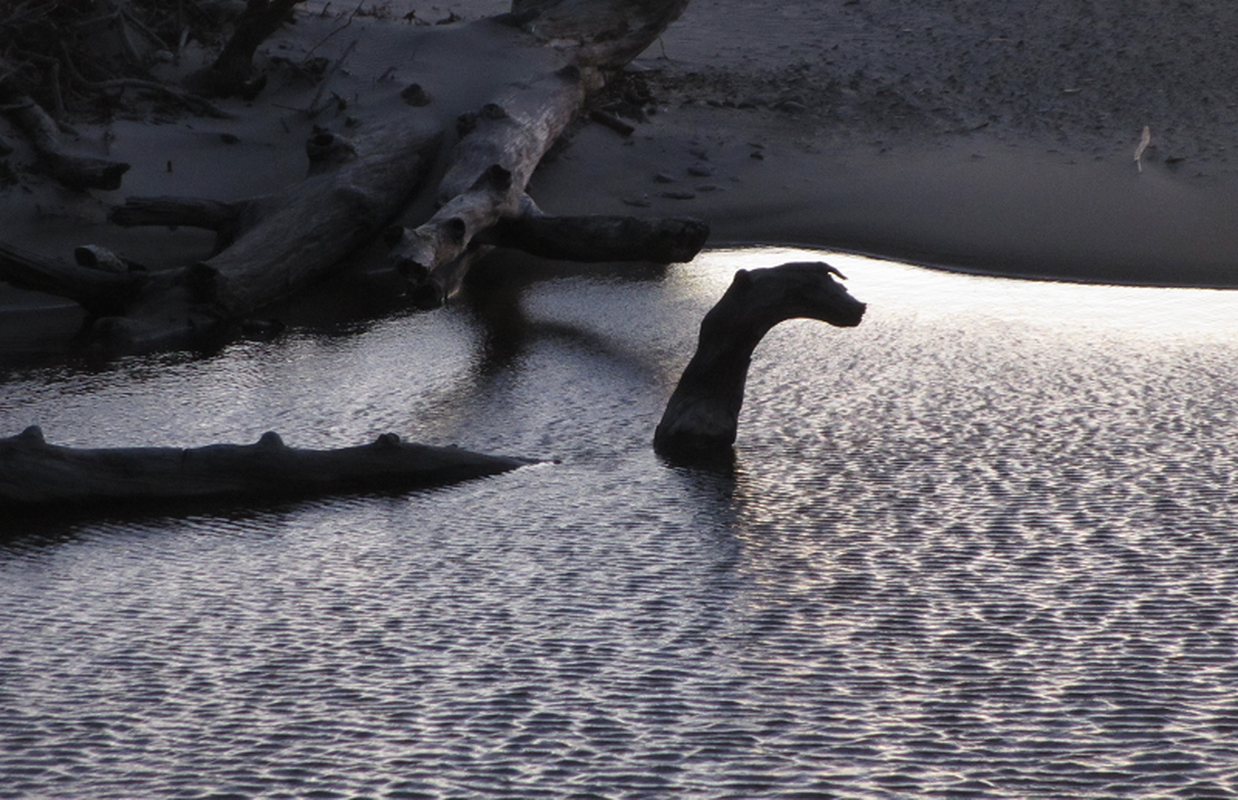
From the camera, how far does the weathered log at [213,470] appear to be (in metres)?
3.17

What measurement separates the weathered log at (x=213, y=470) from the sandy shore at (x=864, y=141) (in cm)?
350

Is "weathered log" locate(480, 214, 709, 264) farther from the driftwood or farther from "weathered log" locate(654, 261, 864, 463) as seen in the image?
"weathered log" locate(654, 261, 864, 463)

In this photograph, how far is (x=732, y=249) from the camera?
7551 millimetres

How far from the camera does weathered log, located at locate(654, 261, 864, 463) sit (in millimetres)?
3643

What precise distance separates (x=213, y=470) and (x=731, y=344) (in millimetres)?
1372

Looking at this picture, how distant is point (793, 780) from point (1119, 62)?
31.4 feet

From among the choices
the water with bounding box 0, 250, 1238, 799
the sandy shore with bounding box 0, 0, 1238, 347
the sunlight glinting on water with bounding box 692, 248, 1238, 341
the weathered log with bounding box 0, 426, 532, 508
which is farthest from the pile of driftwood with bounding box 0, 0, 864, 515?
the sunlight glinting on water with bounding box 692, 248, 1238, 341

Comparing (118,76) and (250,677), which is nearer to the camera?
(250,677)

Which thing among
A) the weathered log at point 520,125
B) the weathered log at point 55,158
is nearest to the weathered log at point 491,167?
the weathered log at point 520,125

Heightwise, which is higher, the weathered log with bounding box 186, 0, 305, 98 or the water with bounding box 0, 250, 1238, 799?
the weathered log with bounding box 186, 0, 305, 98

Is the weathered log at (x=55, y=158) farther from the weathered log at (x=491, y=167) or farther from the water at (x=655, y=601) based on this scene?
the water at (x=655, y=601)

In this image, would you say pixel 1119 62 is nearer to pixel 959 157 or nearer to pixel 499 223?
pixel 959 157

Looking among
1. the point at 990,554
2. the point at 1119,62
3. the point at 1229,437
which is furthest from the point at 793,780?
the point at 1119,62

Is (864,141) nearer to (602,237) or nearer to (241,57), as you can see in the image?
(602,237)
